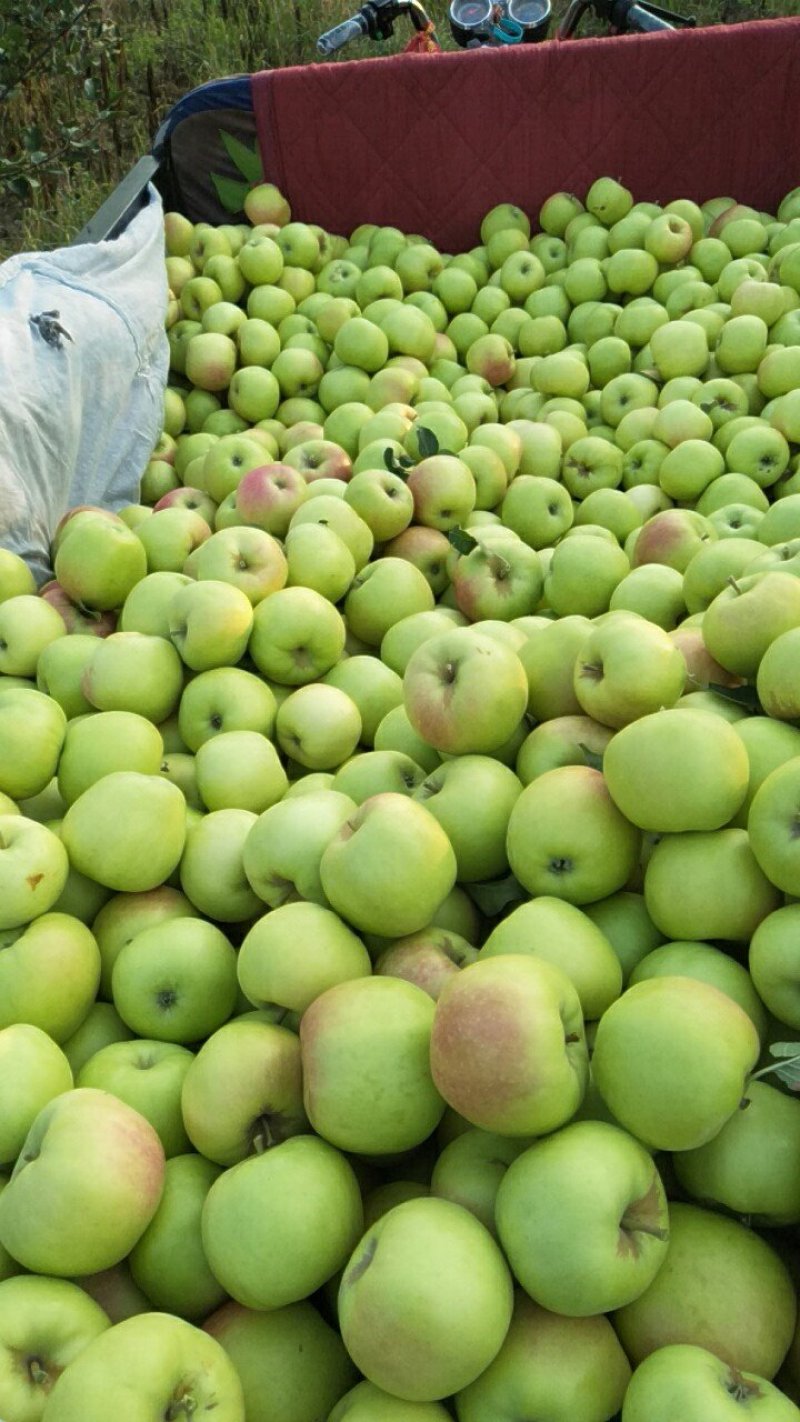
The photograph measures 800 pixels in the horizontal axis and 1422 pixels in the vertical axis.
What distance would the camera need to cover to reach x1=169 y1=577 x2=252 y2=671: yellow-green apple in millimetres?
1908

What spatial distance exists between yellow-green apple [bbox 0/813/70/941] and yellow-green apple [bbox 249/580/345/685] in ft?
2.11

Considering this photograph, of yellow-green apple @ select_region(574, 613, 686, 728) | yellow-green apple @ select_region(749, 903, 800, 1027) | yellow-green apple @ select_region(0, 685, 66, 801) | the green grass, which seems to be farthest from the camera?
the green grass

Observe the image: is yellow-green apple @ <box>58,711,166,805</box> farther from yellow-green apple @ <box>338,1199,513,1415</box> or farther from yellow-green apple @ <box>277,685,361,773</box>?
yellow-green apple @ <box>338,1199,513,1415</box>

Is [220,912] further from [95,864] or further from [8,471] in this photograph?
[8,471]

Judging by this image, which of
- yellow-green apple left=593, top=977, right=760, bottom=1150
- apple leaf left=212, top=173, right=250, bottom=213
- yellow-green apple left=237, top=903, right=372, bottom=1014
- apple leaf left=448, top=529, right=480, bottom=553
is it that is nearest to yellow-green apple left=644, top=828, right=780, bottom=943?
yellow-green apple left=593, top=977, right=760, bottom=1150

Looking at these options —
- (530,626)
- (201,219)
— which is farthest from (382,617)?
(201,219)

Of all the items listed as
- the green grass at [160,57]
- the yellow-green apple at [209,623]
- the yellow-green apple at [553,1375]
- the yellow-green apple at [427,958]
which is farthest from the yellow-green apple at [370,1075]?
the green grass at [160,57]

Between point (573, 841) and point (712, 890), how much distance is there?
175 millimetres

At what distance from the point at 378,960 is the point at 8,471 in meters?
1.74

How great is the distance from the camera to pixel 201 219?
166 inches

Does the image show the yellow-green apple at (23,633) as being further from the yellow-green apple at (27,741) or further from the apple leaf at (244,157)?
the apple leaf at (244,157)

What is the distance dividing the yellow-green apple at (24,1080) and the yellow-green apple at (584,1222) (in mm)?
573

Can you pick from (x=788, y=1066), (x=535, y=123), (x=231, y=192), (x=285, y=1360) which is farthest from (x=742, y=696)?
(x=231, y=192)

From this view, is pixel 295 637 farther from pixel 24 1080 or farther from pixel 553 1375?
pixel 553 1375
